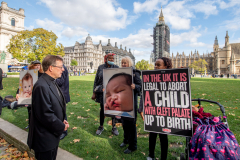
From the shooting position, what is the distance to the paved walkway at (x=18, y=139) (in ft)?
9.43

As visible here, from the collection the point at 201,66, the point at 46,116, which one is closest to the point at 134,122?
the point at 46,116

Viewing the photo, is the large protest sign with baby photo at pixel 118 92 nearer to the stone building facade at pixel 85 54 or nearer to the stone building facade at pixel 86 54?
the stone building facade at pixel 86 54

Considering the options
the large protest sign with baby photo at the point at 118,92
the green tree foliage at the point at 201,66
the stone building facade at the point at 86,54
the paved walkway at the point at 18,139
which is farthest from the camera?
the stone building facade at the point at 86,54

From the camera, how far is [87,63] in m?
104

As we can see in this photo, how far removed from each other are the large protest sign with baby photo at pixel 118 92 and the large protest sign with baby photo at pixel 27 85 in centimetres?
216

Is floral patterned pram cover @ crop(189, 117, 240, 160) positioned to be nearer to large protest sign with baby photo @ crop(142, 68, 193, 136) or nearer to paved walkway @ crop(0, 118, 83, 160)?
large protest sign with baby photo @ crop(142, 68, 193, 136)

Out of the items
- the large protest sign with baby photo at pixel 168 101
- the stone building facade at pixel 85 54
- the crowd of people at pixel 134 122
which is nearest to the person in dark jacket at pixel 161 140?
the crowd of people at pixel 134 122

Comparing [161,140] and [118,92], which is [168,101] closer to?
[161,140]

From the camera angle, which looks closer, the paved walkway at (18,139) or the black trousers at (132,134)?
the paved walkway at (18,139)

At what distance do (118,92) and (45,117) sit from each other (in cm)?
176

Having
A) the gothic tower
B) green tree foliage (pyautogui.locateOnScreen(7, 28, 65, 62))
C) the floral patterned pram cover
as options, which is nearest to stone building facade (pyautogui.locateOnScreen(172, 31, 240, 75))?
the gothic tower

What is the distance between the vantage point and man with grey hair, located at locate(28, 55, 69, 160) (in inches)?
72.6

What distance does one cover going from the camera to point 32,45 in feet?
100

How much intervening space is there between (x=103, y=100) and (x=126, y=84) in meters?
0.88
